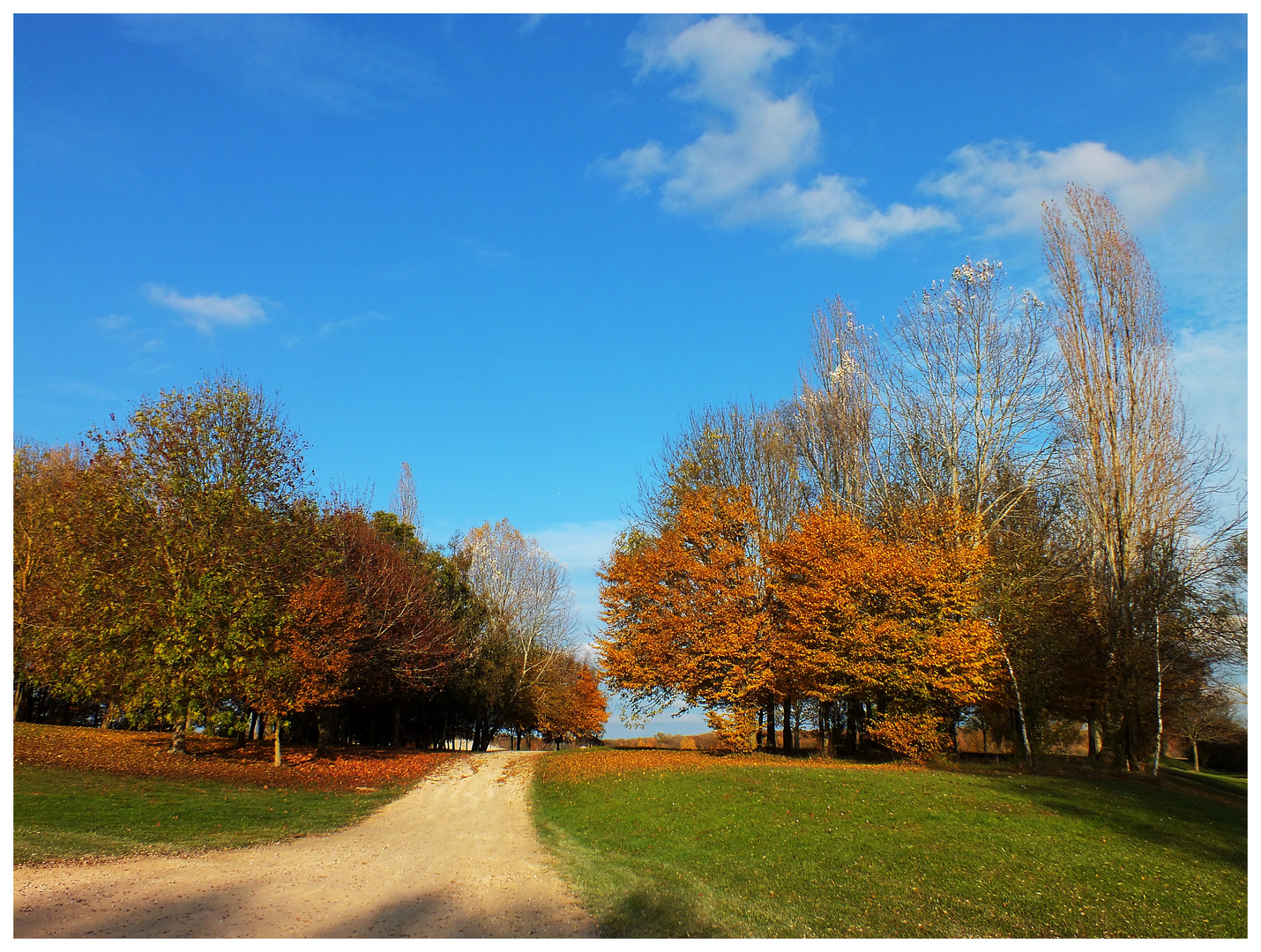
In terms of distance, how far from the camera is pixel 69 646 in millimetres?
20031

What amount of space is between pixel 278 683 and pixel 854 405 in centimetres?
2383

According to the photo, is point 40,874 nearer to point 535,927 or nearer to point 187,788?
point 535,927

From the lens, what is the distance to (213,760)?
73.4 feet

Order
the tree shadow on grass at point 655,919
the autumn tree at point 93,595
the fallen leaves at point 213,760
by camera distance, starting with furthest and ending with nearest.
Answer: the fallen leaves at point 213,760 < the autumn tree at point 93,595 < the tree shadow on grass at point 655,919

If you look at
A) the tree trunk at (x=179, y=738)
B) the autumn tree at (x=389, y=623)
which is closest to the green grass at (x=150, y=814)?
the tree trunk at (x=179, y=738)

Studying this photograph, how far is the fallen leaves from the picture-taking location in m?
19.6

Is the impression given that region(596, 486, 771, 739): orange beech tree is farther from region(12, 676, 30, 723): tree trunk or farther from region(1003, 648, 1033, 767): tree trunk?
region(12, 676, 30, 723): tree trunk

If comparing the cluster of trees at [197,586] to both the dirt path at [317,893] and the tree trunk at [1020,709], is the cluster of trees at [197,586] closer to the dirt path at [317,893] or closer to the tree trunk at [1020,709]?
the dirt path at [317,893]

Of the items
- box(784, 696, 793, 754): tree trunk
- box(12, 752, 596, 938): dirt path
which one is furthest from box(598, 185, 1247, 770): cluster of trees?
box(12, 752, 596, 938): dirt path

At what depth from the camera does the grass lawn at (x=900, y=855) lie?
29.3 ft

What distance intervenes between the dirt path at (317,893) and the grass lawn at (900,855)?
94 cm

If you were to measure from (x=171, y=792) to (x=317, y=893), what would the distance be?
10.1m

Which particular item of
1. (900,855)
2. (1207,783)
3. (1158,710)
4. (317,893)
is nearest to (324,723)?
(317,893)

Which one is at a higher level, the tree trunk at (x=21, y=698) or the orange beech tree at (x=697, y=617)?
the orange beech tree at (x=697, y=617)
